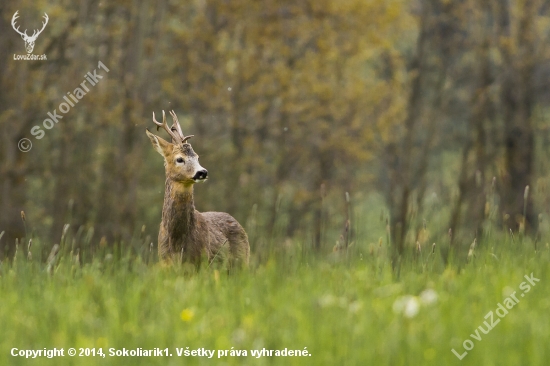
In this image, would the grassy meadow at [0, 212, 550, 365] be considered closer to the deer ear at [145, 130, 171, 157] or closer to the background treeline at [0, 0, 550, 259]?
the deer ear at [145, 130, 171, 157]

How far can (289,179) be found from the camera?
68.6 feet

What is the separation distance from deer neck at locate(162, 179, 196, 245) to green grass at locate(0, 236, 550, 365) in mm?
1263

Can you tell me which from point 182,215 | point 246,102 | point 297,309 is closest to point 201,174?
point 182,215

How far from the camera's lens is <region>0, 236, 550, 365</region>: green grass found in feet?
13.8

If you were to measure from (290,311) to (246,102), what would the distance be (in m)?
12.8

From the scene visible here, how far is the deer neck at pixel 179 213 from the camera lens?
7941mm

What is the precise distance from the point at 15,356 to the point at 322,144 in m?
15.0

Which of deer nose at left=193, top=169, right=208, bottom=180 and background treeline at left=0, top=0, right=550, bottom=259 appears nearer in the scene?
deer nose at left=193, top=169, right=208, bottom=180

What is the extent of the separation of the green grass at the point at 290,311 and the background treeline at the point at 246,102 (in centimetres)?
793

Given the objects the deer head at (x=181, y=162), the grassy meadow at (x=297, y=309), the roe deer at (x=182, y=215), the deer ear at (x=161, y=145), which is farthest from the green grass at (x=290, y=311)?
the deer ear at (x=161, y=145)

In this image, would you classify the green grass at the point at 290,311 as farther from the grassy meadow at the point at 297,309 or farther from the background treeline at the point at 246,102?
the background treeline at the point at 246,102

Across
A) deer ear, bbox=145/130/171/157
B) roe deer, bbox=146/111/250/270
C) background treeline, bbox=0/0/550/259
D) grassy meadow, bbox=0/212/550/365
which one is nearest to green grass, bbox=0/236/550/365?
grassy meadow, bbox=0/212/550/365

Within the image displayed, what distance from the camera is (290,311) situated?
4.92m

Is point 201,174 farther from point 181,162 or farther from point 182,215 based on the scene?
point 182,215
